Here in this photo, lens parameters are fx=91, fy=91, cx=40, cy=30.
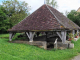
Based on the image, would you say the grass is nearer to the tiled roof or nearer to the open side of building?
the open side of building

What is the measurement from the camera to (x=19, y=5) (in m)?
31.2

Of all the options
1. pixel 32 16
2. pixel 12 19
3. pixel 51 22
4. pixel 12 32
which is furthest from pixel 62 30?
pixel 12 19

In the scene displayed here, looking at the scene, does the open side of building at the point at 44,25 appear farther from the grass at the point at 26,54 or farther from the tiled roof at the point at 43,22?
the grass at the point at 26,54

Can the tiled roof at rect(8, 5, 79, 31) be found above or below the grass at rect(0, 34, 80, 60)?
above

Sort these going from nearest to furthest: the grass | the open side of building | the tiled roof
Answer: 1. the grass
2. the open side of building
3. the tiled roof

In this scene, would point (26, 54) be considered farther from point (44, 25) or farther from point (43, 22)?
point (43, 22)

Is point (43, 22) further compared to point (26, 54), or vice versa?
point (43, 22)

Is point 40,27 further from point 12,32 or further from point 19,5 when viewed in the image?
point 19,5

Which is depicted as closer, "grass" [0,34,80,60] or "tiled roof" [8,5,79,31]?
"grass" [0,34,80,60]

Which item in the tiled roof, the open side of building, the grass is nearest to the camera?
the grass

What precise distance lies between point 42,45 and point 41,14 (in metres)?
3.89

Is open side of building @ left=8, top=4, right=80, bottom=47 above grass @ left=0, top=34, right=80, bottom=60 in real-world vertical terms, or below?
above

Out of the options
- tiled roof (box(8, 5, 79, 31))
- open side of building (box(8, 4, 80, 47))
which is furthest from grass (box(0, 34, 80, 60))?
tiled roof (box(8, 5, 79, 31))

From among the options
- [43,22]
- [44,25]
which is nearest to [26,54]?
[44,25]
